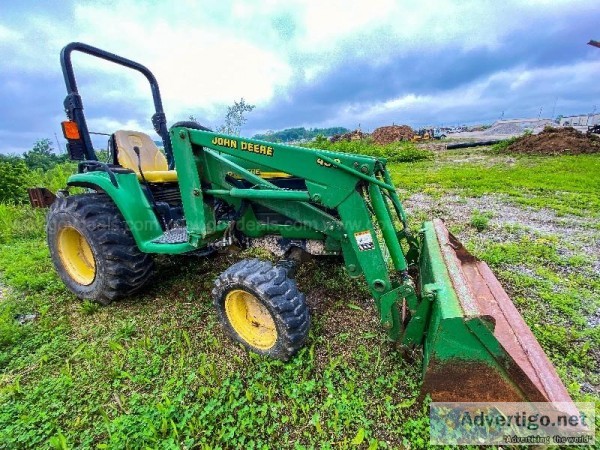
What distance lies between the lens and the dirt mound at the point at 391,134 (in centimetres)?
2552

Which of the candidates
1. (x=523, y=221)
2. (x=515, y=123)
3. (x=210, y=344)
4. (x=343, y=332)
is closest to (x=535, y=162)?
(x=523, y=221)

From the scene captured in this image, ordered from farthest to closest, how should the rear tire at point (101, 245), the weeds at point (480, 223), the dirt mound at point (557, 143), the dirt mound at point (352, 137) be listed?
Answer: the dirt mound at point (352, 137), the dirt mound at point (557, 143), the weeds at point (480, 223), the rear tire at point (101, 245)

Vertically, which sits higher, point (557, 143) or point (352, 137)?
point (352, 137)

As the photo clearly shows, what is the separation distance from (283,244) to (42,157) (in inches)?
1022

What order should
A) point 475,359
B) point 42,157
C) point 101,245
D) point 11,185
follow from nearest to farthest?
point 475,359, point 101,245, point 11,185, point 42,157

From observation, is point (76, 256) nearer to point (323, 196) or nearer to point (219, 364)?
point (219, 364)

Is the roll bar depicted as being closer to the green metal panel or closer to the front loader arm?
the green metal panel

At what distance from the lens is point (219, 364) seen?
255cm

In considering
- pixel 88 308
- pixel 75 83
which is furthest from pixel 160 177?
pixel 88 308

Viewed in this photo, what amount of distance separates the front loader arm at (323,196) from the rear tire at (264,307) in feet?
1.75

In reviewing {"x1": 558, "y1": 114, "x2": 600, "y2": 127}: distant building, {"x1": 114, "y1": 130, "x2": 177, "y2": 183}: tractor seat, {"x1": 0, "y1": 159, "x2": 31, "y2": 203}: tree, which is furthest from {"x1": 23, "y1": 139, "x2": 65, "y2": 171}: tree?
{"x1": 558, "y1": 114, "x2": 600, "y2": 127}: distant building

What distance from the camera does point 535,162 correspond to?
11.9 meters

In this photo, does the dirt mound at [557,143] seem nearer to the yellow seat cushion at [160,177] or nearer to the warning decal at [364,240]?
the warning decal at [364,240]

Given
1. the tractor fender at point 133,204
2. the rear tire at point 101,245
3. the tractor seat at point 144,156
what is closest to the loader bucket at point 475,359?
the tractor fender at point 133,204
